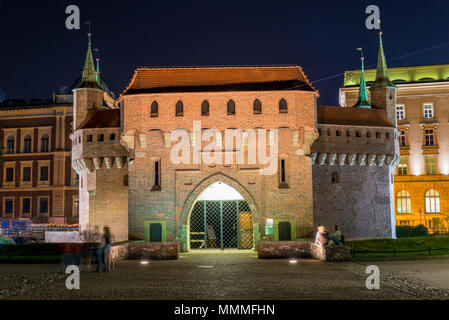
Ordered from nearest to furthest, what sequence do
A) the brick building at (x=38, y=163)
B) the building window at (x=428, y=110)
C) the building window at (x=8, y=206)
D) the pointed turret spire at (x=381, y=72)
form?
the pointed turret spire at (x=381, y=72)
the building window at (x=428, y=110)
the brick building at (x=38, y=163)
the building window at (x=8, y=206)

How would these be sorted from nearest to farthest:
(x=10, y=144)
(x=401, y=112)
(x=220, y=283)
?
1. (x=220, y=283)
2. (x=401, y=112)
3. (x=10, y=144)

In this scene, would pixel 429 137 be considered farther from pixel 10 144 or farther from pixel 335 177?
pixel 10 144

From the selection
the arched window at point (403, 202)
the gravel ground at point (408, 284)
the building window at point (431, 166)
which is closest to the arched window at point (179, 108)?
the gravel ground at point (408, 284)

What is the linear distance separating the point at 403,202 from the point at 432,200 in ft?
8.51

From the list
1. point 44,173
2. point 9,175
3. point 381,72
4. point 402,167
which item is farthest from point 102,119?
point 402,167

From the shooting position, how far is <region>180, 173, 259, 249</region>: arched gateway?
30625mm

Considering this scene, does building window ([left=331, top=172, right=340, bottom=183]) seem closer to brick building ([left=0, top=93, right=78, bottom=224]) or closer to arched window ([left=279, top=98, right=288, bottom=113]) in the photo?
arched window ([left=279, top=98, right=288, bottom=113])

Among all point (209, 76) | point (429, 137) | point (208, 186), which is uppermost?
point (209, 76)

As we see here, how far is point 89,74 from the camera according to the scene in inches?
1428

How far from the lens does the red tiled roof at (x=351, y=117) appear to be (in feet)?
110

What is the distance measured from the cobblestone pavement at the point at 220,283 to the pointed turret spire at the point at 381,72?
64.4 ft

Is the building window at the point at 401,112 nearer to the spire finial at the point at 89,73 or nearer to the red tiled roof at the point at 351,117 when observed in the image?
the red tiled roof at the point at 351,117

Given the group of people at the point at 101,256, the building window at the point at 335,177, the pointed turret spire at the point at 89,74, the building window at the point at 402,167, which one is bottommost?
the group of people at the point at 101,256
